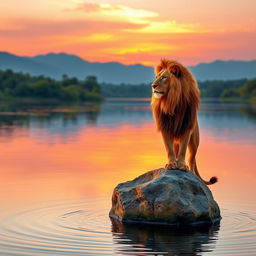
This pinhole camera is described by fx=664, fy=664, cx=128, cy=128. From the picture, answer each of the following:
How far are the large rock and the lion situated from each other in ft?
1.64

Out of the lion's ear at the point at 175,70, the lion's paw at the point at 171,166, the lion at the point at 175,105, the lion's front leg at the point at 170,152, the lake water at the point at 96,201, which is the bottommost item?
the lake water at the point at 96,201

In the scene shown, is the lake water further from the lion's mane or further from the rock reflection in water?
the lion's mane

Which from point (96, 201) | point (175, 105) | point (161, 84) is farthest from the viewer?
point (96, 201)

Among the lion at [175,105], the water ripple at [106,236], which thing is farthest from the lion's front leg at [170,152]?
the water ripple at [106,236]

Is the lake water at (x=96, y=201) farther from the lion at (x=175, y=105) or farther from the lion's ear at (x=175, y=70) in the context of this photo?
the lion's ear at (x=175, y=70)

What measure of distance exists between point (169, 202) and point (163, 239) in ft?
2.88

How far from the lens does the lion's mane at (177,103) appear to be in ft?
36.0

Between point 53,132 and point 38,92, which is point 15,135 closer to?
point 53,132

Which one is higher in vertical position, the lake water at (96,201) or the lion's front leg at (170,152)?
the lion's front leg at (170,152)

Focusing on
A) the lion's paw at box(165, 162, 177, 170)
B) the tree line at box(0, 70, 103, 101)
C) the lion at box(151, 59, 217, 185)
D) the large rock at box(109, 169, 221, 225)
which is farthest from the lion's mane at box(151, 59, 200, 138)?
the tree line at box(0, 70, 103, 101)

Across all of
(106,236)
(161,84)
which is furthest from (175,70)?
(106,236)

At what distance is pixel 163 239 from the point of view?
9820 mm

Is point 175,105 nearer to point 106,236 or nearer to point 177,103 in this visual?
point 177,103

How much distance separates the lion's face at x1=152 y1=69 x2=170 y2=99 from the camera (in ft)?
35.5
